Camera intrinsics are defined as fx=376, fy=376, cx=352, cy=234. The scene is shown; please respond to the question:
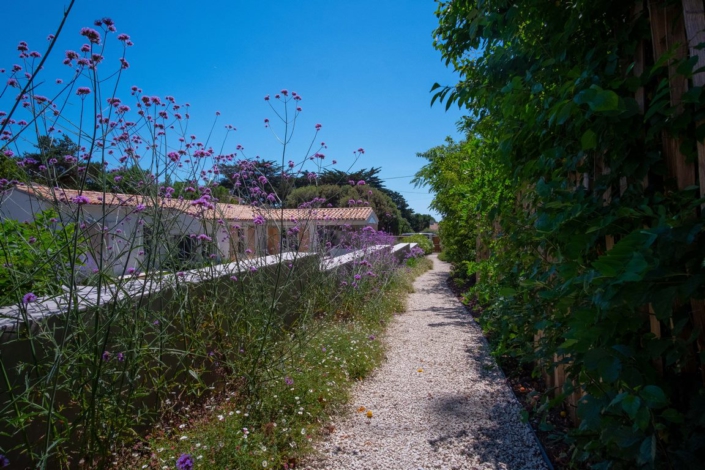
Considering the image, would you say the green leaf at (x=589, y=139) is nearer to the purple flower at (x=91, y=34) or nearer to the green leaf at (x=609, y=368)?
the green leaf at (x=609, y=368)

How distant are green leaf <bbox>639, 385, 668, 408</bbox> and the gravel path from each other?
57.8 inches

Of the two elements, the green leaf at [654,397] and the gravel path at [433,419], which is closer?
the green leaf at [654,397]

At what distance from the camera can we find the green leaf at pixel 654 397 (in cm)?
91

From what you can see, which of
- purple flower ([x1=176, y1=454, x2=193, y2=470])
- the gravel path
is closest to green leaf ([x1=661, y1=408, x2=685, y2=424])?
the gravel path

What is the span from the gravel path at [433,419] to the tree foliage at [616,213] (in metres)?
0.89

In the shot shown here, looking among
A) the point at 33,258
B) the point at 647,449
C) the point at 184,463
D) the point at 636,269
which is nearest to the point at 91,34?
the point at 33,258

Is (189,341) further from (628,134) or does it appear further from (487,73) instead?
(628,134)

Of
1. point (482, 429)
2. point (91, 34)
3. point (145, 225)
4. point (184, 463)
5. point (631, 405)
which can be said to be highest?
point (91, 34)

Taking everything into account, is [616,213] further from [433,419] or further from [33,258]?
[33,258]

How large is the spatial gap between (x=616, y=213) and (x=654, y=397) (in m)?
0.53

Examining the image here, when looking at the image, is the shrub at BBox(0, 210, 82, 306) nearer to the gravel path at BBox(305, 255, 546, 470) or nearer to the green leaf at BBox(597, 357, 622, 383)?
the gravel path at BBox(305, 255, 546, 470)

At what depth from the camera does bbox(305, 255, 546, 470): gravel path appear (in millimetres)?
2209

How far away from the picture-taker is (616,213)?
1160 mm

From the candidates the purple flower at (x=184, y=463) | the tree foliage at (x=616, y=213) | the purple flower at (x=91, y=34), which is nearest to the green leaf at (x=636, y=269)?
the tree foliage at (x=616, y=213)
